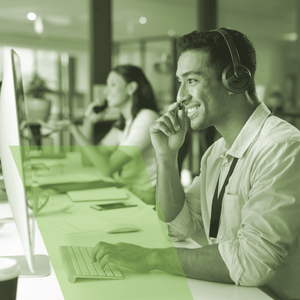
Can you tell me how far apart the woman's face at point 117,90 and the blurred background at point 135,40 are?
3.52 feet

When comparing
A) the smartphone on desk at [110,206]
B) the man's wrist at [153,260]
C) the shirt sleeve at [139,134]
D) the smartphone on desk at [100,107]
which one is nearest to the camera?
the man's wrist at [153,260]

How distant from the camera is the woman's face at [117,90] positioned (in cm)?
256

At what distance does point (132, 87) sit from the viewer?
2553mm

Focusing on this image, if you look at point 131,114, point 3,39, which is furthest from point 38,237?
point 3,39

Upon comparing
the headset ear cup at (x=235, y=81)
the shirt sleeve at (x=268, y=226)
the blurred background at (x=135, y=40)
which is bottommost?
the shirt sleeve at (x=268, y=226)

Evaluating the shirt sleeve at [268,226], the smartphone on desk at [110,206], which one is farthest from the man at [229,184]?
the smartphone on desk at [110,206]

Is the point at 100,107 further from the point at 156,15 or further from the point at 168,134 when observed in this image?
the point at 156,15

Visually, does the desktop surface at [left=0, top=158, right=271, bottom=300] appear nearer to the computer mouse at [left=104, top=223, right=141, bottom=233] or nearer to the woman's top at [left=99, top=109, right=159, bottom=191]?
the computer mouse at [left=104, top=223, right=141, bottom=233]

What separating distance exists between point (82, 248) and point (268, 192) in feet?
1.58

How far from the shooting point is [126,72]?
2.57m

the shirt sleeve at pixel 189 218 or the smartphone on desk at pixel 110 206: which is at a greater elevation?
the shirt sleeve at pixel 189 218

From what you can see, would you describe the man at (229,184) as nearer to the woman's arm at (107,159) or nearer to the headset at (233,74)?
the headset at (233,74)

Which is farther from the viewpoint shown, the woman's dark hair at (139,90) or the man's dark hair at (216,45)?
the woman's dark hair at (139,90)

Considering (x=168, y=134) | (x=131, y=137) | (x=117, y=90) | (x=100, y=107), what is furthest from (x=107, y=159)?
(x=168, y=134)
